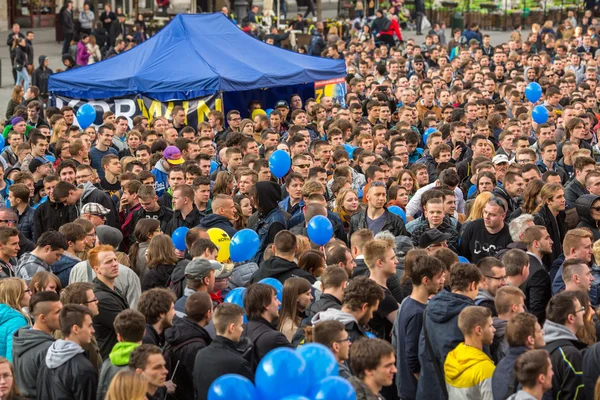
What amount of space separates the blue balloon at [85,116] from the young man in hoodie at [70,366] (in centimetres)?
1052

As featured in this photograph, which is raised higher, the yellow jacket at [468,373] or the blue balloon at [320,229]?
the blue balloon at [320,229]

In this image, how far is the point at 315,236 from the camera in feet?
29.4

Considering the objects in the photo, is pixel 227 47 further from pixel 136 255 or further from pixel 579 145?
pixel 136 255

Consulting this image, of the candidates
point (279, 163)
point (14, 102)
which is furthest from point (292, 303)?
point (14, 102)

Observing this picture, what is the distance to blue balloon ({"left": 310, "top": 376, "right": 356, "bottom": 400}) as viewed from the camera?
504 cm

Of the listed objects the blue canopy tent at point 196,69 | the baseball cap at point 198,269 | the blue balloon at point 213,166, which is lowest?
the blue balloon at point 213,166

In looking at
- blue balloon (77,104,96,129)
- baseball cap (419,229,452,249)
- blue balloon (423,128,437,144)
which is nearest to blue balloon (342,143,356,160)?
blue balloon (423,128,437,144)

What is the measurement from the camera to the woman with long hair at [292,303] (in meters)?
7.07

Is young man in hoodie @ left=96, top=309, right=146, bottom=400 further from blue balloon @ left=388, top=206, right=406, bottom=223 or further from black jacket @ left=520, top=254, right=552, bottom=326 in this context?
blue balloon @ left=388, top=206, right=406, bottom=223

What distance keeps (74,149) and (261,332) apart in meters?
6.25

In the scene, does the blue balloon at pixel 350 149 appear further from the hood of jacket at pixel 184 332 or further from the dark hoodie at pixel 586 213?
the hood of jacket at pixel 184 332

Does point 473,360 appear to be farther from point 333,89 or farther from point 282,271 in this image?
point 333,89

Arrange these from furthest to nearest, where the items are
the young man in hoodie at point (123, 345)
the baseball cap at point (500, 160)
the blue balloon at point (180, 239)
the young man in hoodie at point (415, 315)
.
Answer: the baseball cap at point (500, 160) → the blue balloon at point (180, 239) → the young man in hoodie at point (415, 315) → the young man in hoodie at point (123, 345)

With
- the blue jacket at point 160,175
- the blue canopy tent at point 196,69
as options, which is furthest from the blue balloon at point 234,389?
the blue canopy tent at point 196,69
